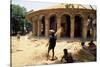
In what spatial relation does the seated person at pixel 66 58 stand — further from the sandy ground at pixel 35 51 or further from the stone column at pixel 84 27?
the stone column at pixel 84 27

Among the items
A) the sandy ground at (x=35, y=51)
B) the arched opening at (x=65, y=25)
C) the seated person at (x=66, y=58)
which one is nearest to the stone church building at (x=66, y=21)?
the arched opening at (x=65, y=25)

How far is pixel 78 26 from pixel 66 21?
191 millimetres

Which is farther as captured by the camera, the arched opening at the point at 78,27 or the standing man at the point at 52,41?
the arched opening at the point at 78,27

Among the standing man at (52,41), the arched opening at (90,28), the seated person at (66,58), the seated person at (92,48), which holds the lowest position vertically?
the seated person at (66,58)

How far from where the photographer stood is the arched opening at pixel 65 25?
2.48 metres

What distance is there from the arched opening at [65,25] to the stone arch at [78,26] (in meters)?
0.11

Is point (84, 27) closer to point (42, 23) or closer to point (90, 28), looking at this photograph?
point (90, 28)

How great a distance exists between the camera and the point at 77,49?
2.55m

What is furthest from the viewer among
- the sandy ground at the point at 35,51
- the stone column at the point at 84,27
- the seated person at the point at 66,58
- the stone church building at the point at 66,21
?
the stone column at the point at 84,27

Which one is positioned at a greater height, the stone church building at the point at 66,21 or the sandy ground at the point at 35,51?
the stone church building at the point at 66,21
